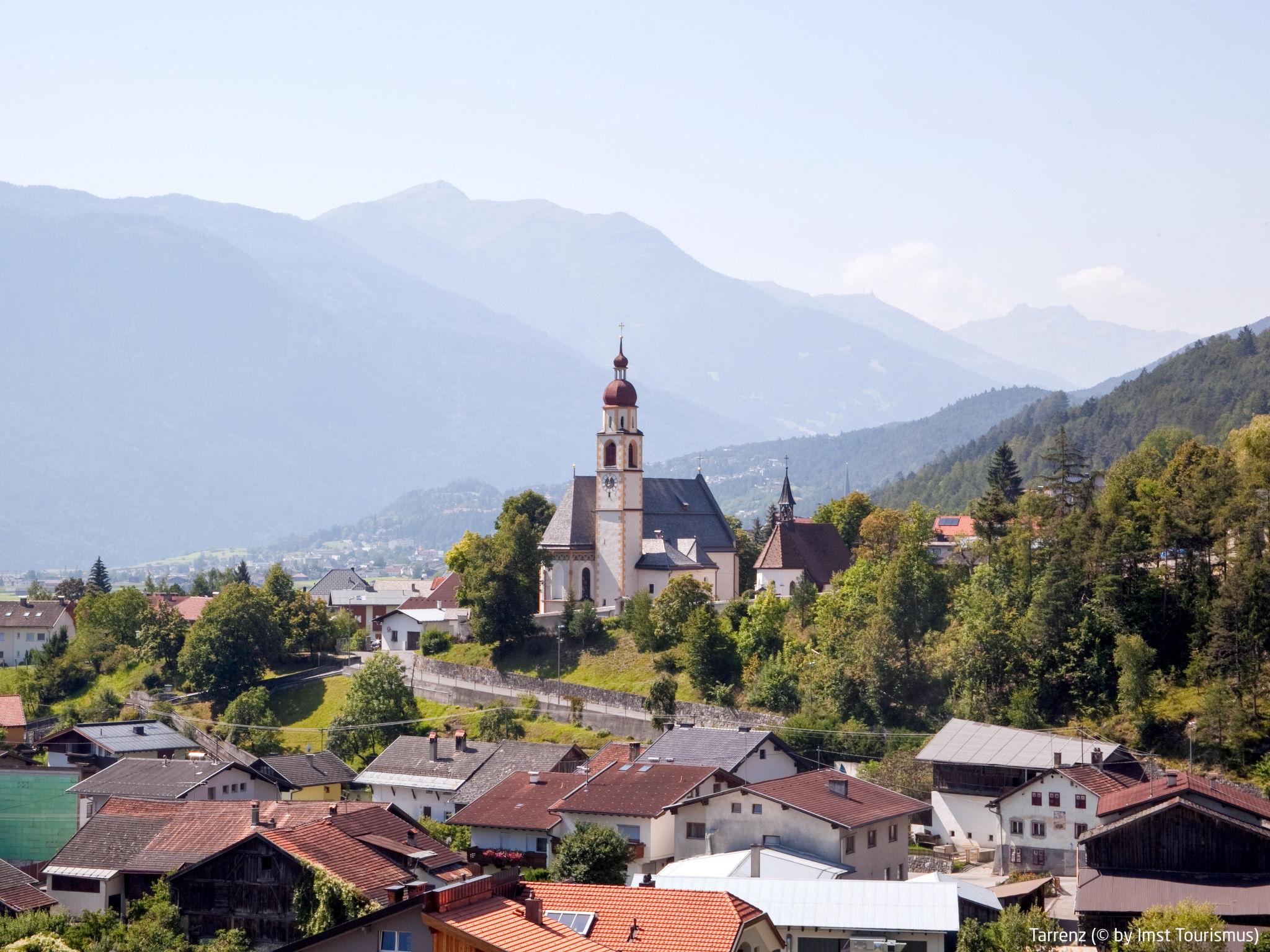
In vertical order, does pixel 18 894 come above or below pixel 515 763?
below

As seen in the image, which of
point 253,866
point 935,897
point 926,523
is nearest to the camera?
point 935,897

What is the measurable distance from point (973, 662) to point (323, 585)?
4161 inches

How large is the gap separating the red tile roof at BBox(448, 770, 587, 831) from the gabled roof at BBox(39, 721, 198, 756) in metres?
24.2

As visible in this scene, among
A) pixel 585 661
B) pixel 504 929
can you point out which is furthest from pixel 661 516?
pixel 504 929

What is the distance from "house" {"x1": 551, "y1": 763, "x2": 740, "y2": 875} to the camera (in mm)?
50812

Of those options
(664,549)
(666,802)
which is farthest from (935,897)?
(664,549)

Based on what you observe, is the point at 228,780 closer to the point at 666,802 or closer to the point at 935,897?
the point at 666,802

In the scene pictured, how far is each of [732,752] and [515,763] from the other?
9422mm

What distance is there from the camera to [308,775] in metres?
65.8

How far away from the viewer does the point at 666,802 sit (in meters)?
51.2

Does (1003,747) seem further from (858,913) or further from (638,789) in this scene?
(858,913)

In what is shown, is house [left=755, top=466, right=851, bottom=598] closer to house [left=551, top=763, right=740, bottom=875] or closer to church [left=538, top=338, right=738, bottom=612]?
church [left=538, top=338, right=738, bottom=612]

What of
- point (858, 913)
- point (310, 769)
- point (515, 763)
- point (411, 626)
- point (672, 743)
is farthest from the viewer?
point (411, 626)

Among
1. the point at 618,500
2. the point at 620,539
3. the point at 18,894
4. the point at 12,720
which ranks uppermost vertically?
the point at 618,500
